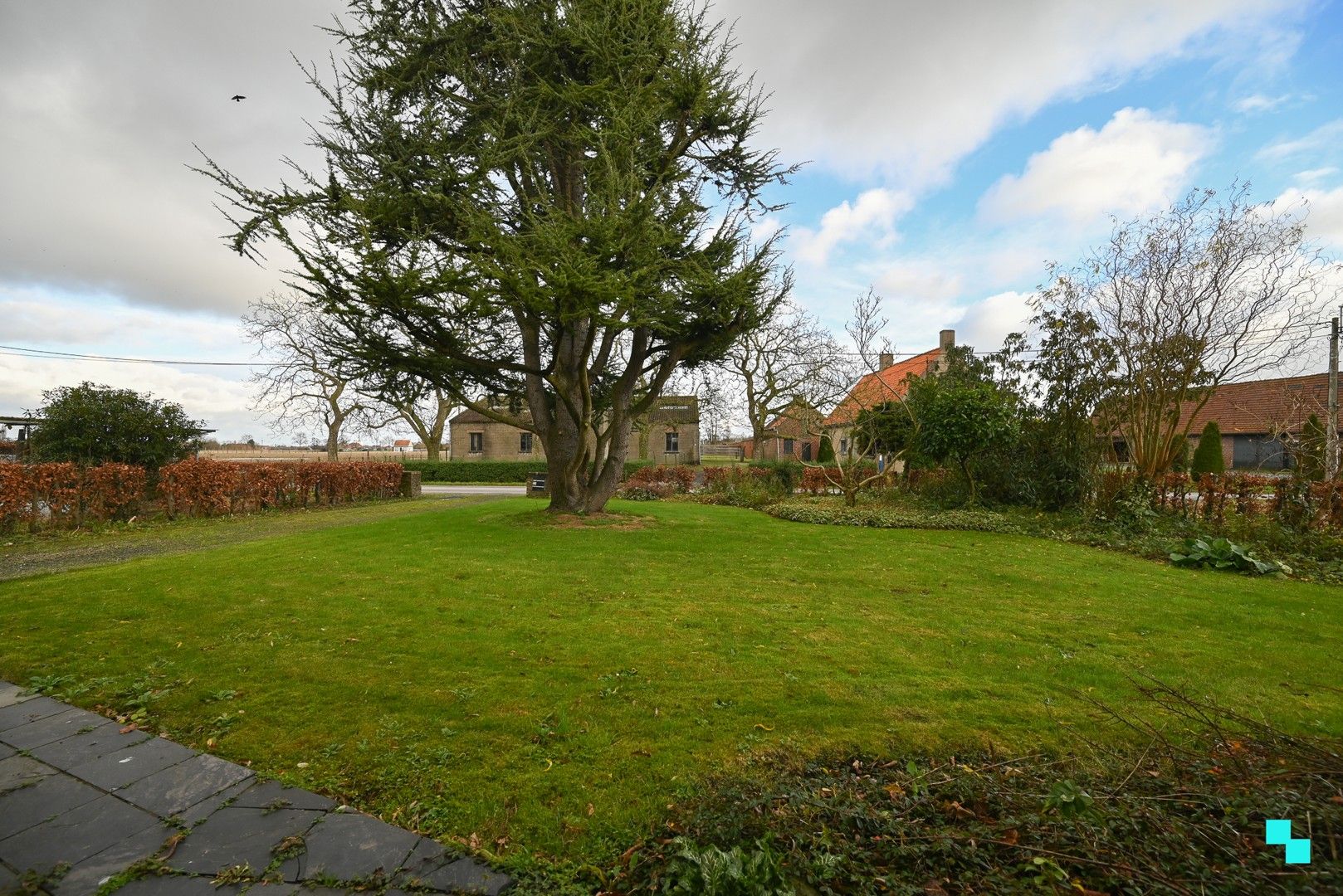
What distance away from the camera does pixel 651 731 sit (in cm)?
320

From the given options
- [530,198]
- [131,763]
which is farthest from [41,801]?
[530,198]

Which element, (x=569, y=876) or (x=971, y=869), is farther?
(x=569, y=876)

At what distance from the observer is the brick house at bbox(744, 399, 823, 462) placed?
2814 centimetres

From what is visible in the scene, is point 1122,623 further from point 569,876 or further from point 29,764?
point 29,764

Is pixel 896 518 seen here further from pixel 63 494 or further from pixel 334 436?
pixel 334 436

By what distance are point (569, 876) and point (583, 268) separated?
7882 mm

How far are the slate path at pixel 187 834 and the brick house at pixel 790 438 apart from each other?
67.8 ft

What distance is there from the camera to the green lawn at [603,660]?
2844 mm

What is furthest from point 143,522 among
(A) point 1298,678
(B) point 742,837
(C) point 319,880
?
(A) point 1298,678

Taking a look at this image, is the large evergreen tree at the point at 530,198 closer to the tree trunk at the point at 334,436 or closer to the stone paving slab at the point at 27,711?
the stone paving slab at the point at 27,711

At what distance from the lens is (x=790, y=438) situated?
84.8 ft

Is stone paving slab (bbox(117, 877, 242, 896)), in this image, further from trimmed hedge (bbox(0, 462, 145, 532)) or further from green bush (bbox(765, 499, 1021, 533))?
trimmed hedge (bbox(0, 462, 145, 532))

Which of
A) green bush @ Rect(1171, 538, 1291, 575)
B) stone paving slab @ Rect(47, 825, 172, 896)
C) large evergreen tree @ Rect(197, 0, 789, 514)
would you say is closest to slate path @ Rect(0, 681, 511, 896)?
stone paving slab @ Rect(47, 825, 172, 896)
